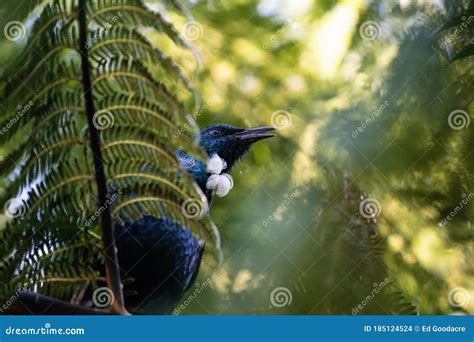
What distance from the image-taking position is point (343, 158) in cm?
300

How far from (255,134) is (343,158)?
1.34 feet

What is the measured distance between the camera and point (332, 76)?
10.4ft

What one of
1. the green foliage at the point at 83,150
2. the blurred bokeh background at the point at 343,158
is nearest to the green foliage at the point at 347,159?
the blurred bokeh background at the point at 343,158

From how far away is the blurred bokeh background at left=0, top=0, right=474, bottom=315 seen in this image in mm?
2842

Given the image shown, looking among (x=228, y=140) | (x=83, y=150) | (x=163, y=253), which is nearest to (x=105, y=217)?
(x=83, y=150)

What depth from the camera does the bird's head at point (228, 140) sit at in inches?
125

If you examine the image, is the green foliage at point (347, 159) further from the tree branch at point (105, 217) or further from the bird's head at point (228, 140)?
the tree branch at point (105, 217)

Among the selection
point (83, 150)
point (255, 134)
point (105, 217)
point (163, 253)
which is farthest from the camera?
point (255, 134)

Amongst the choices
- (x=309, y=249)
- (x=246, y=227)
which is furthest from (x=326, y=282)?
(x=246, y=227)

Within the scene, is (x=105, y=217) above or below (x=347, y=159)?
below

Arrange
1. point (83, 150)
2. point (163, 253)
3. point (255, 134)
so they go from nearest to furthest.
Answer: point (83, 150) → point (163, 253) → point (255, 134)

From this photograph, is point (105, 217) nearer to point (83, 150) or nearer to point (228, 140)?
point (83, 150)

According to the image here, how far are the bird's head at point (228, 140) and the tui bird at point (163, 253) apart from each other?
0.04 m

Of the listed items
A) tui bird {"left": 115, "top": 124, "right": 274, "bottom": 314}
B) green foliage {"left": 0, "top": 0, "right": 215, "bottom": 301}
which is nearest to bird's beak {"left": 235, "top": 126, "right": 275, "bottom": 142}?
tui bird {"left": 115, "top": 124, "right": 274, "bottom": 314}
